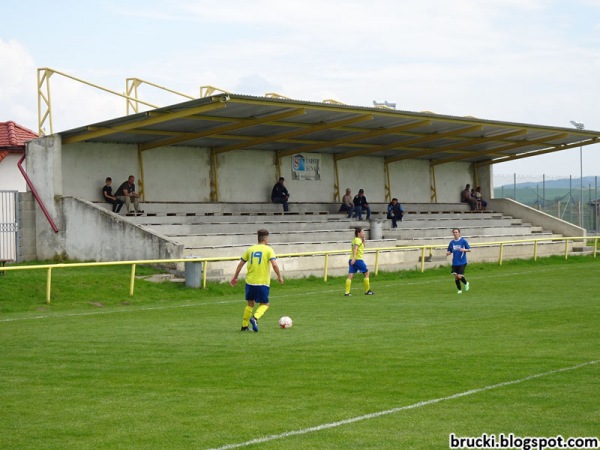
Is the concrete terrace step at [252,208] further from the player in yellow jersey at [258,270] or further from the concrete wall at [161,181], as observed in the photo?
the player in yellow jersey at [258,270]

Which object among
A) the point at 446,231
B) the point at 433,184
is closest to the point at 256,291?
the point at 446,231

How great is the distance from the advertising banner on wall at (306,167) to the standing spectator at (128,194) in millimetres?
10427

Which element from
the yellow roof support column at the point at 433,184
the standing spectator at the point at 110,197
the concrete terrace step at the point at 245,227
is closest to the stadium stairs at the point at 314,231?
the concrete terrace step at the point at 245,227

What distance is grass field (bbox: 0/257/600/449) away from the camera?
9.20 m

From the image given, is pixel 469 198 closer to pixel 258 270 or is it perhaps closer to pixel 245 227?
pixel 245 227

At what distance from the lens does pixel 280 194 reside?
40000 millimetres

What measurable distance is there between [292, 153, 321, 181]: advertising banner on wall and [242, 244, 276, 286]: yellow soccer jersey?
26.1 meters

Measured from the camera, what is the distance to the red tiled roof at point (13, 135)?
39.6m

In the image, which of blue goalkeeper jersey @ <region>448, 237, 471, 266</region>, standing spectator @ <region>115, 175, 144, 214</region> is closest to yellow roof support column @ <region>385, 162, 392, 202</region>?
standing spectator @ <region>115, 175, 144, 214</region>

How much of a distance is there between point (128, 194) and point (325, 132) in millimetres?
8843

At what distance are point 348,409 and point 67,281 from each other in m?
16.8

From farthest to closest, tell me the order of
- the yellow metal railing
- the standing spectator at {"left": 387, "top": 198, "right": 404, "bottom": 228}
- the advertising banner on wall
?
1. the advertising banner on wall
2. the standing spectator at {"left": 387, "top": 198, "right": 404, "bottom": 228}
3. the yellow metal railing

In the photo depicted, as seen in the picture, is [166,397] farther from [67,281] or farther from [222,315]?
[67,281]

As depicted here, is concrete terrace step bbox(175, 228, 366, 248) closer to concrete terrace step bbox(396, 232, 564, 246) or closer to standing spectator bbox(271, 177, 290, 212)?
concrete terrace step bbox(396, 232, 564, 246)
